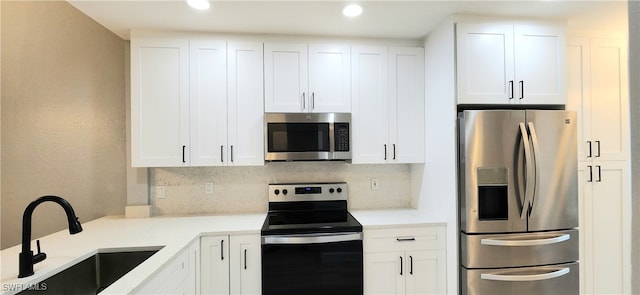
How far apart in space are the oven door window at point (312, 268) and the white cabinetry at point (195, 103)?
75cm

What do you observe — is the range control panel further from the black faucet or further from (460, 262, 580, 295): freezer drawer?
the black faucet

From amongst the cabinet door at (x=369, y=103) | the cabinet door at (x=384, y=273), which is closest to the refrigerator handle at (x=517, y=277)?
the cabinet door at (x=384, y=273)

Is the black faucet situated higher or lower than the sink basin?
higher

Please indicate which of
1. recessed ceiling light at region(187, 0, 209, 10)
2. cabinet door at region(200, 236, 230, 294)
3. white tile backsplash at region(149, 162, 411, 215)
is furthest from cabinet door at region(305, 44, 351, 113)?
cabinet door at region(200, 236, 230, 294)

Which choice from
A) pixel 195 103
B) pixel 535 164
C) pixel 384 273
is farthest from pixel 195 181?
pixel 535 164

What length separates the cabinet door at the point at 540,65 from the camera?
6.62ft

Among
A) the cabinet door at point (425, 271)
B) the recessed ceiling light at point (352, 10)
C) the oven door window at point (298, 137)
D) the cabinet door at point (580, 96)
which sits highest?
the recessed ceiling light at point (352, 10)

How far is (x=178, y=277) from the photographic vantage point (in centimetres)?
160

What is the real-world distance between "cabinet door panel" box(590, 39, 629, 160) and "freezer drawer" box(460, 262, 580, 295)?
3.42ft

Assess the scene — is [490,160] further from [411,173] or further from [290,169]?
[290,169]

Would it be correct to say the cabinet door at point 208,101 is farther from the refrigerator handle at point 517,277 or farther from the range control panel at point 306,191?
the refrigerator handle at point 517,277

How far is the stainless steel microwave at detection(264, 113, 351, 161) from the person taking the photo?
221 cm

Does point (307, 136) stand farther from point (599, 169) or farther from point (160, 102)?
point (599, 169)

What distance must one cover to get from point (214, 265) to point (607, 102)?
3289 mm
